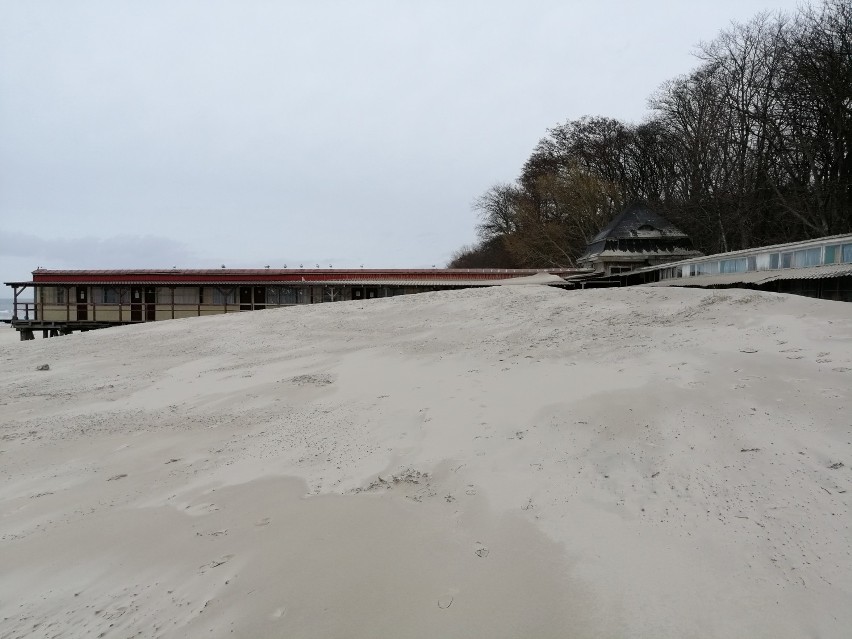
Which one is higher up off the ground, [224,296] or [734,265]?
[734,265]

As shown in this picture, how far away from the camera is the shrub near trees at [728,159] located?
73.7 feet

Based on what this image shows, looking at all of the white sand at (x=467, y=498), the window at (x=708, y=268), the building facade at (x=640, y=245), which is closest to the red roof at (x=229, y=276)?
the building facade at (x=640, y=245)

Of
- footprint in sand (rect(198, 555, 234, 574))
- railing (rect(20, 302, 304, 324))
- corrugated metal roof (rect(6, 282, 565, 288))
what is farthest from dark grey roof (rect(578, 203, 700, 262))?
footprint in sand (rect(198, 555, 234, 574))

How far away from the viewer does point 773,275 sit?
1137 cm

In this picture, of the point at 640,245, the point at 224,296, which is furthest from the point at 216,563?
the point at 640,245

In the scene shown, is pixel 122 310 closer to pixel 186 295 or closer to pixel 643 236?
pixel 186 295

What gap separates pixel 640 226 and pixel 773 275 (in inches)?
828

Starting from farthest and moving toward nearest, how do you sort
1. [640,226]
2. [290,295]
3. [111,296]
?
[640,226]
[111,296]
[290,295]

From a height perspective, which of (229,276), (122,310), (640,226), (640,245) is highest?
(640,226)

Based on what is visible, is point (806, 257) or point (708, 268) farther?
point (708, 268)

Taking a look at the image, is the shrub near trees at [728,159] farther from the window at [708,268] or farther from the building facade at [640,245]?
the window at [708,268]

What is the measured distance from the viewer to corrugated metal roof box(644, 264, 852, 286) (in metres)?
9.46

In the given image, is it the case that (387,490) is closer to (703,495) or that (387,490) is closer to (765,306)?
(703,495)

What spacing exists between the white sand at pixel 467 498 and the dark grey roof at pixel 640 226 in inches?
1010
